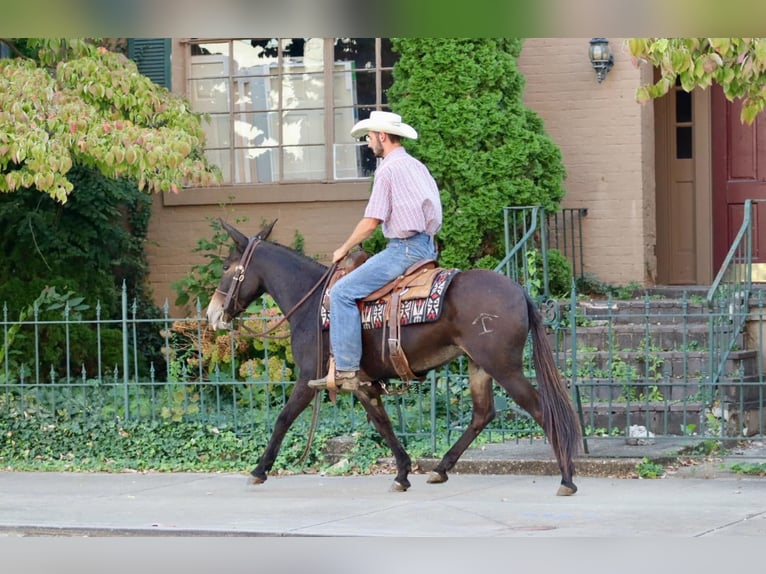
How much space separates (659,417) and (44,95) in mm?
5461

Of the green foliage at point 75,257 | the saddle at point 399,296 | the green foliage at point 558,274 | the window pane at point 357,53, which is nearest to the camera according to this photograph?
the saddle at point 399,296

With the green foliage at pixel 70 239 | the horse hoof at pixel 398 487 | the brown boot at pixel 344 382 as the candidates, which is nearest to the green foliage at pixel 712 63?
the brown boot at pixel 344 382

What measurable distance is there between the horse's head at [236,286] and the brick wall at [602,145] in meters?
4.75

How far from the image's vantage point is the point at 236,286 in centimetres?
868

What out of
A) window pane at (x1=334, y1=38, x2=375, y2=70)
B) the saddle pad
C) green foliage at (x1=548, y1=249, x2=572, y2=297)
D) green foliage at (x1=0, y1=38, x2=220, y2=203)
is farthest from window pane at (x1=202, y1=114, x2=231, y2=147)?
the saddle pad

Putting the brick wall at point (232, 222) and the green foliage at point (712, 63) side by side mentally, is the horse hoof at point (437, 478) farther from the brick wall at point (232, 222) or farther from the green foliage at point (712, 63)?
the brick wall at point (232, 222)

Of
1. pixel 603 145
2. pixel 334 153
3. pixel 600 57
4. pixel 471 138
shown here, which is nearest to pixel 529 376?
pixel 471 138

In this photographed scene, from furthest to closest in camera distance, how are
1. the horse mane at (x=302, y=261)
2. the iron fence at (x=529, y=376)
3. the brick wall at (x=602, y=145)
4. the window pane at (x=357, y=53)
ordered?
the window pane at (x=357, y=53) → the brick wall at (x=602, y=145) → the iron fence at (x=529, y=376) → the horse mane at (x=302, y=261)

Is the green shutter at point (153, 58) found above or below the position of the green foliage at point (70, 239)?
above

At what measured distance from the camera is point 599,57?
1213 cm

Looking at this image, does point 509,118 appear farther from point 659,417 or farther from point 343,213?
point 659,417

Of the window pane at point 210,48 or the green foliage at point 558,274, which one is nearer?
the green foliage at point 558,274

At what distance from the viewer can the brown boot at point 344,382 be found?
26.6ft
